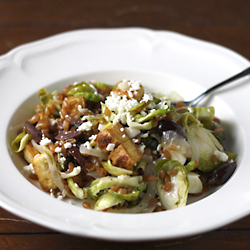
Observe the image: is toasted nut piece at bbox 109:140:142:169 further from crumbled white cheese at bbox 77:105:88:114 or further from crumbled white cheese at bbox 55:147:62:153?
crumbled white cheese at bbox 77:105:88:114

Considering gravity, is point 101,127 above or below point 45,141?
above

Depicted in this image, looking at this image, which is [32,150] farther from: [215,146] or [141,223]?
[215,146]

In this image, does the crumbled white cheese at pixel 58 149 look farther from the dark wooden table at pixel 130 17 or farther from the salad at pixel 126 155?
the dark wooden table at pixel 130 17

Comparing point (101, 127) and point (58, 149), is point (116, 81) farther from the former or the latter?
point (58, 149)

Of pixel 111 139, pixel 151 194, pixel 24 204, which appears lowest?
pixel 151 194

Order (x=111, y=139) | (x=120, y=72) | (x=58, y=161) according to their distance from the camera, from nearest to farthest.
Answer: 1. (x=111, y=139)
2. (x=58, y=161)
3. (x=120, y=72)

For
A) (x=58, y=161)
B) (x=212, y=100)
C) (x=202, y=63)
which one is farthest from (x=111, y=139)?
(x=202, y=63)

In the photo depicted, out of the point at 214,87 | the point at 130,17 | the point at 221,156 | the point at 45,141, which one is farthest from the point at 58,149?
the point at 130,17

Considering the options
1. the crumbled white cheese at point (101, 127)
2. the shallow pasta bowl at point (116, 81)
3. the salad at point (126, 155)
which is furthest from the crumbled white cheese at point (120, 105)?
the shallow pasta bowl at point (116, 81)
